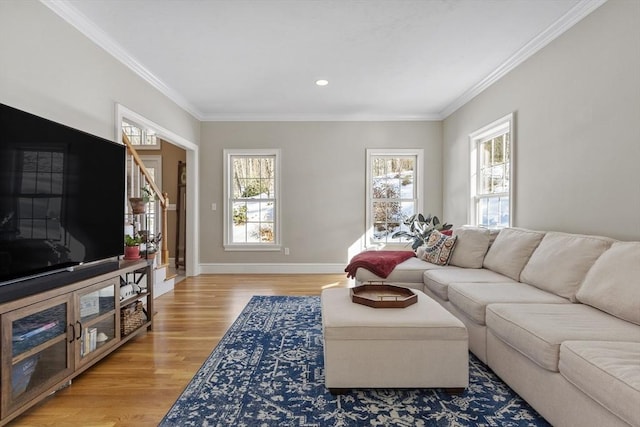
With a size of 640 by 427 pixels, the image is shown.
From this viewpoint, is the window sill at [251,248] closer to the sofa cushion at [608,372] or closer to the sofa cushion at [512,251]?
the sofa cushion at [512,251]

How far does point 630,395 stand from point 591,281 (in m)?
1.09

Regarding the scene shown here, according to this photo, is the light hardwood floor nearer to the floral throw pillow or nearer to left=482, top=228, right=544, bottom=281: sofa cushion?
the floral throw pillow

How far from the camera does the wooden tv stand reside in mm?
1646

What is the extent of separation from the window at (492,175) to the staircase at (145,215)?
409 cm

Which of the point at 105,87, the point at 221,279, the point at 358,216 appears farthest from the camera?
the point at 358,216

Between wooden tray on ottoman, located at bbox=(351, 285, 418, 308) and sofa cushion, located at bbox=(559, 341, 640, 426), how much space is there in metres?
0.89

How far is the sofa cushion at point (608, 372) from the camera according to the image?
48.2 inches

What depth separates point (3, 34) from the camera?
2121 millimetres

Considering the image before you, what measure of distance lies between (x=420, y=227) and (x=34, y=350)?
4.73 m

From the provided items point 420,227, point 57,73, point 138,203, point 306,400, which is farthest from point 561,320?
point 138,203

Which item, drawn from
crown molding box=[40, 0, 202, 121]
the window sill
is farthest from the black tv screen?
the window sill

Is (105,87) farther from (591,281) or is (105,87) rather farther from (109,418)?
(591,281)

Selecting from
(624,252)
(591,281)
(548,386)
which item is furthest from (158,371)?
(624,252)

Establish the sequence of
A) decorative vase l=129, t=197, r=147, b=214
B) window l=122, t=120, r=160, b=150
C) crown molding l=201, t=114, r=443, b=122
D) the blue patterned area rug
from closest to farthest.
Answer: the blue patterned area rug < decorative vase l=129, t=197, r=147, b=214 < crown molding l=201, t=114, r=443, b=122 < window l=122, t=120, r=160, b=150
